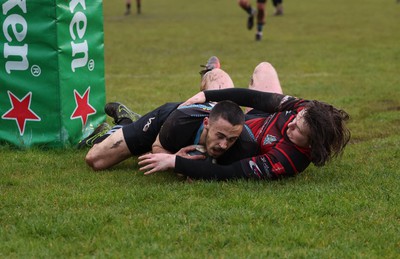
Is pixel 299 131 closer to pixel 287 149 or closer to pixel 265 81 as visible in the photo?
pixel 287 149

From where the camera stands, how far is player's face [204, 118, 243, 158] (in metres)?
5.12

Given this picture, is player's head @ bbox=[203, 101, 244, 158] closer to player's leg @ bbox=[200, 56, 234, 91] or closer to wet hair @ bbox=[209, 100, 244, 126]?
wet hair @ bbox=[209, 100, 244, 126]

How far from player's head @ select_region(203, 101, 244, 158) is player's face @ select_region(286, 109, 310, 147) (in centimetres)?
41

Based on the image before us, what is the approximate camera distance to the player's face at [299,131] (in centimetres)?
527

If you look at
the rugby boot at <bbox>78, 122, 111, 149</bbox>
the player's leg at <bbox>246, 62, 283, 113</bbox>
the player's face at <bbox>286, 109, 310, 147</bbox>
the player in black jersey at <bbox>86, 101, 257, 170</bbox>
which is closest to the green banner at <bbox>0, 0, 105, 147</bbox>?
the rugby boot at <bbox>78, 122, 111, 149</bbox>

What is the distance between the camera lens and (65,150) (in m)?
6.62

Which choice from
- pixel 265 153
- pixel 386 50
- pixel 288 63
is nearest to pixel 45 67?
pixel 265 153

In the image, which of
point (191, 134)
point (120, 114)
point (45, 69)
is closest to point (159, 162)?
point (191, 134)

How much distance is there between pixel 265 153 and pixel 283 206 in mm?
786

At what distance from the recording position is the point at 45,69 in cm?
650

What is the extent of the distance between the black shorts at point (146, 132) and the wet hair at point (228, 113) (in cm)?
71

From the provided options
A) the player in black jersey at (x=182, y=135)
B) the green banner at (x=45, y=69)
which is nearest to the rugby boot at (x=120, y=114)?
the green banner at (x=45, y=69)

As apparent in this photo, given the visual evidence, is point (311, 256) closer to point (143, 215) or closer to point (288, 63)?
point (143, 215)

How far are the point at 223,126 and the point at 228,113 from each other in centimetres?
10
